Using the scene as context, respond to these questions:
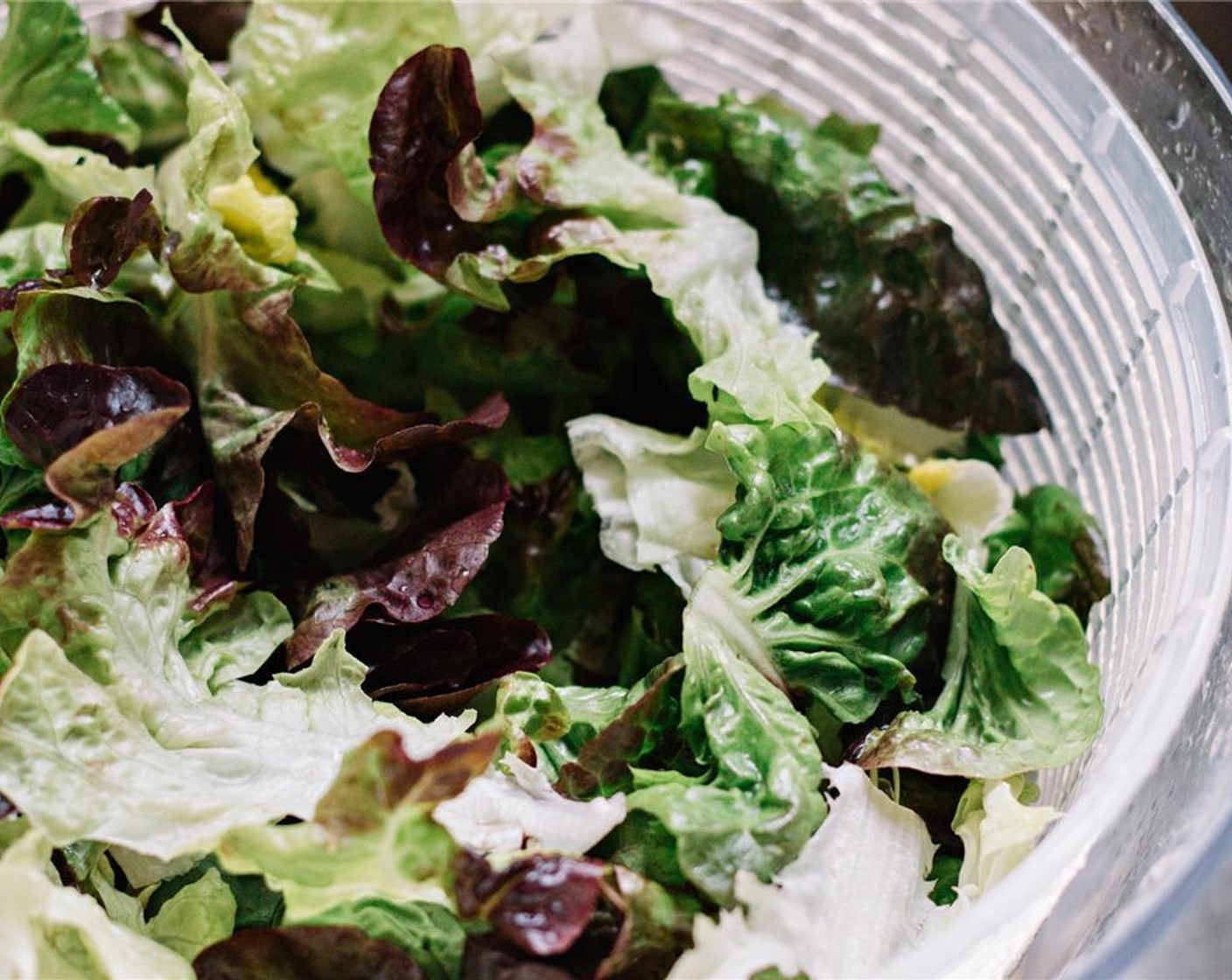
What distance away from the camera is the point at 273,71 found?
3.45 ft

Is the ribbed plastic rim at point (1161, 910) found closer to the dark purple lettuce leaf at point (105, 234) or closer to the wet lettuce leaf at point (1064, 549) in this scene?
the wet lettuce leaf at point (1064, 549)

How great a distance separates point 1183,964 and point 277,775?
86 cm

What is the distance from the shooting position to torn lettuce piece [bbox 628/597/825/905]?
71 cm

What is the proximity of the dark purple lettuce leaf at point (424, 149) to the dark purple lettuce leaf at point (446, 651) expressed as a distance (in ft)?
0.85

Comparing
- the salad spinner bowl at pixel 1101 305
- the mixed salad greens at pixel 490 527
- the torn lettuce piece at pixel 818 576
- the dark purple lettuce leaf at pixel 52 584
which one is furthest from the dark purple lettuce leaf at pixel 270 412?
the salad spinner bowl at pixel 1101 305

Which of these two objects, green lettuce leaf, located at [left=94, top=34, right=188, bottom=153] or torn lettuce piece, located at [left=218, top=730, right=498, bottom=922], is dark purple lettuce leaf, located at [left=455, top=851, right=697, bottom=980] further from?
green lettuce leaf, located at [left=94, top=34, right=188, bottom=153]

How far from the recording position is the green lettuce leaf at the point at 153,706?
27.6 inches

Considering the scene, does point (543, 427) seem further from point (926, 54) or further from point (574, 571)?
point (926, 54)

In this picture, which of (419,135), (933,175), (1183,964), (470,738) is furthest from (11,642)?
(1183,964)

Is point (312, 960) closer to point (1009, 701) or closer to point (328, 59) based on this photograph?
Answer: point (1009, 701)

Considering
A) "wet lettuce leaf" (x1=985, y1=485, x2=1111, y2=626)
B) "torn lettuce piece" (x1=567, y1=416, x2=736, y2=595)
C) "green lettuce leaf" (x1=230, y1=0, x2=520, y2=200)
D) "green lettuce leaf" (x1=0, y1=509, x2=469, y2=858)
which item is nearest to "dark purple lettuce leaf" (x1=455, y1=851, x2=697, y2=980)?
"green lettuce leaf" (x1=0, y1=509, x2=469, y2=858)

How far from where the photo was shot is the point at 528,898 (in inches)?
25.3

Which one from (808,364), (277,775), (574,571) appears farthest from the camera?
(574,571)

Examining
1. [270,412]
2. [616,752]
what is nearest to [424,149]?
[270,412]
